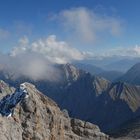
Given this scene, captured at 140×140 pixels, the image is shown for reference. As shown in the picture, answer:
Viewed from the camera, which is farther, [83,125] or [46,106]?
[83,125]

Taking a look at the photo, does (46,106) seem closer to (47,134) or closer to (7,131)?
(47,134)

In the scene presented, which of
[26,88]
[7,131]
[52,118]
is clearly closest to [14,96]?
[26,88]

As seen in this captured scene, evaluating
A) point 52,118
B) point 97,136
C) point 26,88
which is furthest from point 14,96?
point 97,136

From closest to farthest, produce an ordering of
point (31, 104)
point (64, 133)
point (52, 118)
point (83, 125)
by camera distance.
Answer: point (31, 104) → point (52, 118) → point (64, 133) → point (83, 125)

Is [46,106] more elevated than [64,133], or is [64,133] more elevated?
[46,106]

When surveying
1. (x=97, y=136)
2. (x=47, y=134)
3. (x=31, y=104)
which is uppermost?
(x=31, y=104)

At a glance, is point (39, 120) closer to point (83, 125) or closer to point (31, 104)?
point (31, 104)

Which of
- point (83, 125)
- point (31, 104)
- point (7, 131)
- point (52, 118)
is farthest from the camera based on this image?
point (83, 125)

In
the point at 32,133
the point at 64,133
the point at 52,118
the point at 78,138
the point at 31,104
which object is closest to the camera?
the point at 32,133

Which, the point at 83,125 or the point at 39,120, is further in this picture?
the point at 83,125
